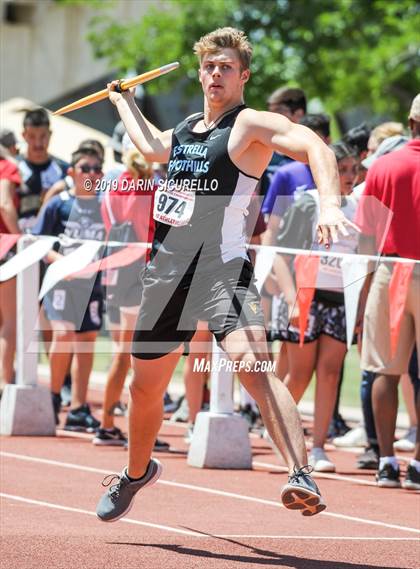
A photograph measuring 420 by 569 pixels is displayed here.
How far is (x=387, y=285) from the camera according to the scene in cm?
923

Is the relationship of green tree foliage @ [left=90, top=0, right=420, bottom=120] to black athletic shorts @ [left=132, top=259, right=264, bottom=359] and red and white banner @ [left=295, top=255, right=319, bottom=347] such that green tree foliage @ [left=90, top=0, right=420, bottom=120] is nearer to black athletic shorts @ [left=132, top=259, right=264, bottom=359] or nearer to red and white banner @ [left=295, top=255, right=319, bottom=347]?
red and white banner @ [left=295, top=255, right=319, bottom=347]

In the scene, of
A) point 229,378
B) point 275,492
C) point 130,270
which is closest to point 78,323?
point 130,270

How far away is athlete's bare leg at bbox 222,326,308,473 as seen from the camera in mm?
6410

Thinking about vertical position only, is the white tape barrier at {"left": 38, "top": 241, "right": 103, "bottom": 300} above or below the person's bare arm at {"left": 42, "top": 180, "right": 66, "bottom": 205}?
below

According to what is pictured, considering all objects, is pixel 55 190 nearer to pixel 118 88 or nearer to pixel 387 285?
pixel 387 285

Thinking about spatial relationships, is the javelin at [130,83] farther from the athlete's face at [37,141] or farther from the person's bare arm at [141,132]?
the athlete's face at [37,141]

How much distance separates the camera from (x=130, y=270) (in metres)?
10.8

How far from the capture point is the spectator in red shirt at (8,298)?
1205 cm

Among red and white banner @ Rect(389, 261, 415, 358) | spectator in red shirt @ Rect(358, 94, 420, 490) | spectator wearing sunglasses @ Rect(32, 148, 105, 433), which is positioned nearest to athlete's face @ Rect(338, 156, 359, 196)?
spectator in red shirt @ Rect(358, 94, 420, 490)

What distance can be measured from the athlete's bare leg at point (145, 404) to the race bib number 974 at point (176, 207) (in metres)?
0.63

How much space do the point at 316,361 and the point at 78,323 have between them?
245 centimetres

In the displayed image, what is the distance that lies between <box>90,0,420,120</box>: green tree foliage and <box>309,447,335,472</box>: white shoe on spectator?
24.0m

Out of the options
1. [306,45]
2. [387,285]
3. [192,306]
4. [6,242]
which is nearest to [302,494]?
[192,306]

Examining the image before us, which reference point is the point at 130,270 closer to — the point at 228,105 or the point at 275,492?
the point at 275,492
